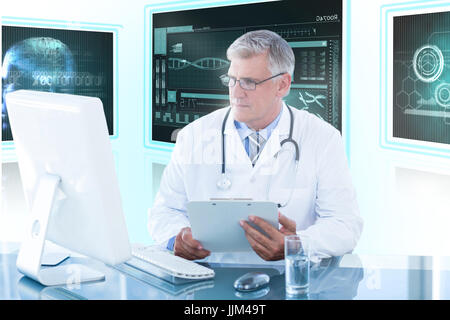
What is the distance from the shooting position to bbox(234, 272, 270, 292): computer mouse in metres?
1.53

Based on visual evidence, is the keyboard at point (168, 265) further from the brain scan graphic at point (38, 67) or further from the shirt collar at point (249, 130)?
the brain scan graphic at point (38, 67)

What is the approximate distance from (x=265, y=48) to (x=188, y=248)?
0.86 metres

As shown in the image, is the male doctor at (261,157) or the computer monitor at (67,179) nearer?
the computer monitor at (67,179)

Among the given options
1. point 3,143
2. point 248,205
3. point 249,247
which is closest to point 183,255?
point 249,247

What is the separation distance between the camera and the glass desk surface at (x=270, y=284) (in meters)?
1.50

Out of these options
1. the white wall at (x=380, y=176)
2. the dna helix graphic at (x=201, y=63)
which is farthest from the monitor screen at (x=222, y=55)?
the white wall at (x=380, y=176)

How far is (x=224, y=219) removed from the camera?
1826mm

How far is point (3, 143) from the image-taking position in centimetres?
375

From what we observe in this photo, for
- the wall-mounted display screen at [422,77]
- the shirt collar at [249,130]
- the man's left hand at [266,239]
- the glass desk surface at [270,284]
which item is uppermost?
the wall-mounted display screen at [422,77]

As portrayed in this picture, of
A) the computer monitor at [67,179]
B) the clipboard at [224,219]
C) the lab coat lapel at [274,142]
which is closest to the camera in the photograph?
the computer monitor at [67,179]

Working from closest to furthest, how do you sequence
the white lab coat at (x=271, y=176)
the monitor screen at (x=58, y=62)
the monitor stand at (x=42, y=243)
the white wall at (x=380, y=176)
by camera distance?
the monitor stand at (x=42, y=243)
the white lab coat at (x=271, y=176)
the white wall at (x=380, y=176)
the monitor screen at (x=58, y=62)

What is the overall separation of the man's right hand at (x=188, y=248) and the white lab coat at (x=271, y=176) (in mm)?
246

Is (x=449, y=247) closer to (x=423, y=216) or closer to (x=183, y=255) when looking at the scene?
(x=423, y=216)
